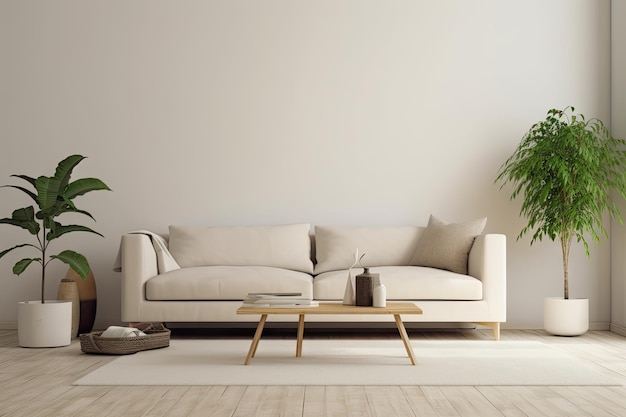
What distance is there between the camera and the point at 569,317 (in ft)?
17.0

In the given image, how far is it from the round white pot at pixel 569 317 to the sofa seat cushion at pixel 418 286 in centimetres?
75

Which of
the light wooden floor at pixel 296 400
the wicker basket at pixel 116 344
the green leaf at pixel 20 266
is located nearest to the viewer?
the light wooden floor at pixel 296 400

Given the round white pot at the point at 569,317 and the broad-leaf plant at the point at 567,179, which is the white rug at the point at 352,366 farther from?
the broad-leaf plant at the point at 567,179

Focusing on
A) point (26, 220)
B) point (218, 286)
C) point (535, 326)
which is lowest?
point (535, 326)

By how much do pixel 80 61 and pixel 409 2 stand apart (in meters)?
2.59

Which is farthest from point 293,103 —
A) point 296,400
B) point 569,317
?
point 296,400

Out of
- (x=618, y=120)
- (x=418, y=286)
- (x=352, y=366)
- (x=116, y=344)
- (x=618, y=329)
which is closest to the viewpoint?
(x=352, y=366)

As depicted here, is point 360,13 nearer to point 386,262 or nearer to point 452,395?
point 386,262

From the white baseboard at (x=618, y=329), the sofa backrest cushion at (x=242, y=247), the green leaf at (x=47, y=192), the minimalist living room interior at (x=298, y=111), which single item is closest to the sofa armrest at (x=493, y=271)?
the minimalist living room interior at (x=298, y=111)

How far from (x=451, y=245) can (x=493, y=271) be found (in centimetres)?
36

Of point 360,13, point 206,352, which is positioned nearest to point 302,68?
point 360,13

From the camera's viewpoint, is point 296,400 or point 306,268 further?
point 306,268

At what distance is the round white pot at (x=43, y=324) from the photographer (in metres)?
4.55

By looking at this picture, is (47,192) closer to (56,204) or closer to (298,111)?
(56,204)
